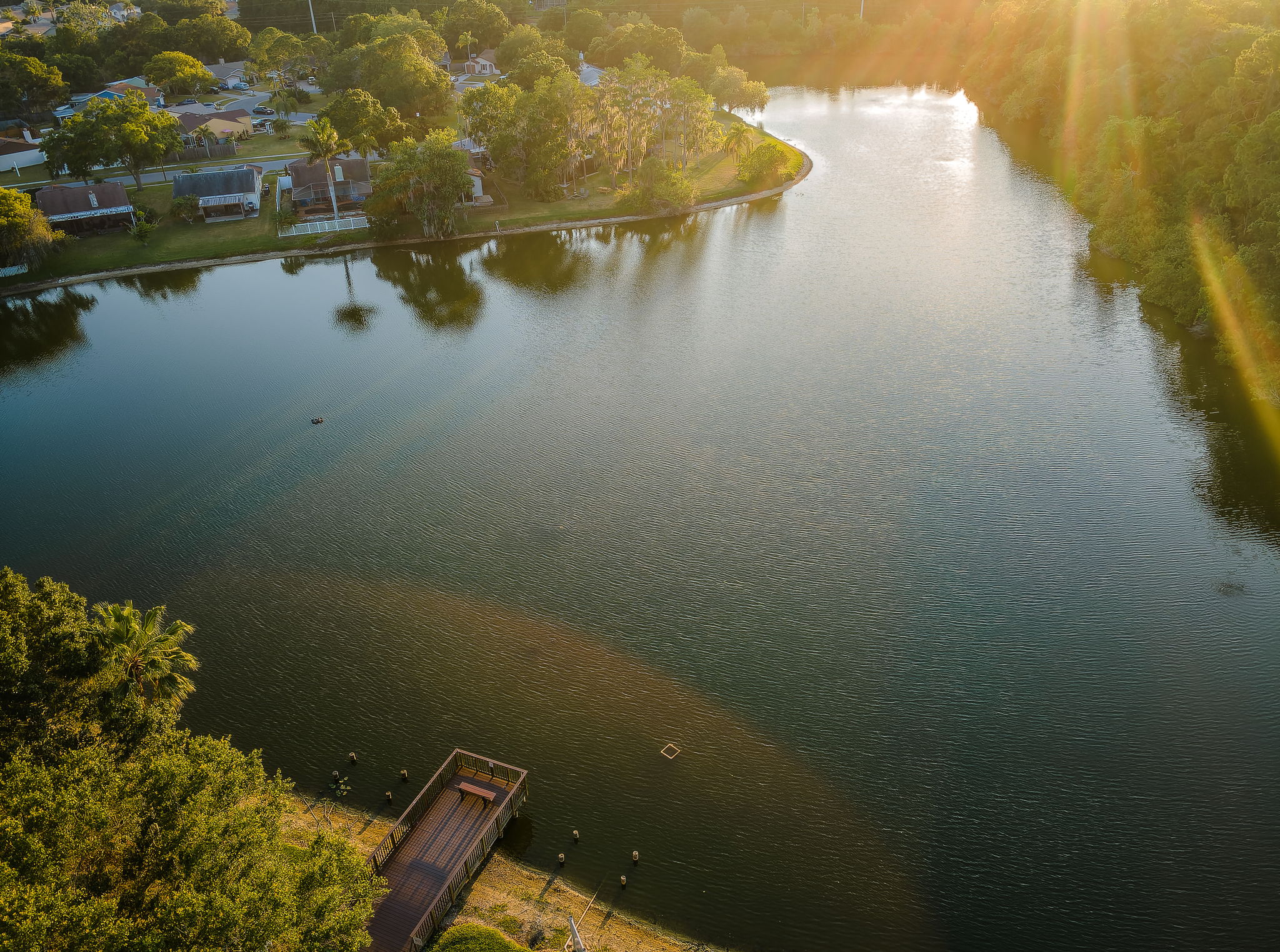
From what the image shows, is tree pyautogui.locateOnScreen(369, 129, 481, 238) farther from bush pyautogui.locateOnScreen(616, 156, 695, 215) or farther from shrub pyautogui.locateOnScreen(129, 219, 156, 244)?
shrub pyautogui.locateOnScreen(129, 219, 156, 244)

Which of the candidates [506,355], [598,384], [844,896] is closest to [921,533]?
[844,896]

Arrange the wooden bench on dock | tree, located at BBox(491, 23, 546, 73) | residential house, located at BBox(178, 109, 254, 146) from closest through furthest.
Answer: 1. the wooden bench on dock
2. residential house, located at BBox(178, 109, 254, 146)
3. tree, located at BBox(491, 23, 546, 73)

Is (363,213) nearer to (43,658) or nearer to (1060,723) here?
(43,658)

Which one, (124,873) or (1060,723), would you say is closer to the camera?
(124,873)

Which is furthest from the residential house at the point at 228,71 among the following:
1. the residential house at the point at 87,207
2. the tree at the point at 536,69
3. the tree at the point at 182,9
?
the residential house at the point at 87,207

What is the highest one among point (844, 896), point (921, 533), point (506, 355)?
point (506, 355)

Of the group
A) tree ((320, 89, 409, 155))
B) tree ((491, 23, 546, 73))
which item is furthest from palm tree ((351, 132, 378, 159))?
tree ((491, 23, 546, 73))
